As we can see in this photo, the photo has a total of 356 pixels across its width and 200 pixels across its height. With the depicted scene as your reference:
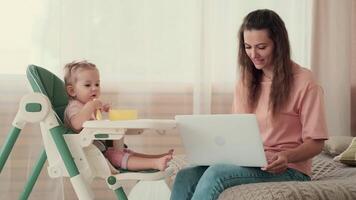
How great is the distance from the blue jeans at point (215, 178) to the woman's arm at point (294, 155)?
53 mm

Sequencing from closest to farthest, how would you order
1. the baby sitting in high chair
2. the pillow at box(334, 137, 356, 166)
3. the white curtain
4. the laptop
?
the laptop, the baby sitting in high chair, the pillow at box(334, 137, 356, 166), the white curtain

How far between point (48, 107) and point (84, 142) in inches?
6.4

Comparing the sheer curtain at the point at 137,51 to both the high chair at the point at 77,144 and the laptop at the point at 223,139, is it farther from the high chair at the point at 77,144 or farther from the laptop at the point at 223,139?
the laptop at the point at 223,139

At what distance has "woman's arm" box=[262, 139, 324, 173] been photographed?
5.37 feet

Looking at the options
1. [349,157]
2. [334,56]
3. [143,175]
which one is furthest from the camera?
[334,56]

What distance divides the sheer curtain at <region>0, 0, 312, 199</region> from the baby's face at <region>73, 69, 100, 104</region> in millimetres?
938

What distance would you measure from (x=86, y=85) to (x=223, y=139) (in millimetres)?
629

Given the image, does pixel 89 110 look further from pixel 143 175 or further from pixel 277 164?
pixel 277 164

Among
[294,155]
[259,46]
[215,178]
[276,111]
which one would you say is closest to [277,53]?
[259,46]

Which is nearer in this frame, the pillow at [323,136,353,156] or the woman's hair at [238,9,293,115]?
the woman's hair at [238,9,293,115]

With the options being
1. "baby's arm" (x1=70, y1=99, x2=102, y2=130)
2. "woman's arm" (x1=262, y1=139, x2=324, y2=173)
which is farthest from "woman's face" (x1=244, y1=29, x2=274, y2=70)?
"baby's arm" (x1=70, y1=99, x2=102, y2=130)

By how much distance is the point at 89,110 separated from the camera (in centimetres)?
185

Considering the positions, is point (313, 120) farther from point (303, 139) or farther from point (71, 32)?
point (71, 32)

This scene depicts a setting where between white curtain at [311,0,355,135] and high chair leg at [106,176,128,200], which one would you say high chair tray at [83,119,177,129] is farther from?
white curtain at [311,0,355,135]
